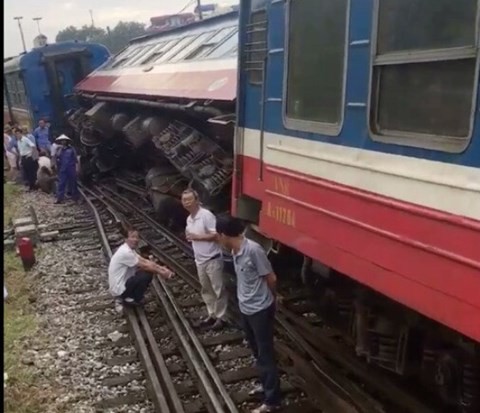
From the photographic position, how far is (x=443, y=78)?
3455 mm

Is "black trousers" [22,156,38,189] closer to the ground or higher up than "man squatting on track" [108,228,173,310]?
closer to the ground

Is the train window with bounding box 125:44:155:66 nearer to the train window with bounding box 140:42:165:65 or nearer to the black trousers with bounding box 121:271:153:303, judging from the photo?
the train window with bounding box 140:42:165:65

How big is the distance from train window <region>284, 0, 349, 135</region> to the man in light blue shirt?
13.4 m

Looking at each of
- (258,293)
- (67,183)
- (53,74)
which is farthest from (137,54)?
(258,293)

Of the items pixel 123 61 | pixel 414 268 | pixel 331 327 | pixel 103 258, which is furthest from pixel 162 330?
pixel 123 61

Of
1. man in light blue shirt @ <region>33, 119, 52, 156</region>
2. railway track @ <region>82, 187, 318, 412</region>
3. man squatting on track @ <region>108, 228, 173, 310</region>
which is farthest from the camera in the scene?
man in light blue shirt @ <region>33, 119, 52, 156</region>

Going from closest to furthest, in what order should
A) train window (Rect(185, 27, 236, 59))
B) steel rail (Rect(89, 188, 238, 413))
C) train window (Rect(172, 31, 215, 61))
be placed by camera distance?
steel rail (Rect(89, 188, 238, 413)) < train window (Rect(185, 27, 236, 59)) < train window (Rect(172, 31, 215, 61))

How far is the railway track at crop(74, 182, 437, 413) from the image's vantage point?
17.0 ft

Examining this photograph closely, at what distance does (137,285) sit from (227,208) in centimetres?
160

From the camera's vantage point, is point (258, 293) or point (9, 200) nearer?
point (258, 293)

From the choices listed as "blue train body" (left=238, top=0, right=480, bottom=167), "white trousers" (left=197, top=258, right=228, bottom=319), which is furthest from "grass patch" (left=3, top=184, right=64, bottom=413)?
"blue train body" (left=238, top=0, right=480, bottom=167)

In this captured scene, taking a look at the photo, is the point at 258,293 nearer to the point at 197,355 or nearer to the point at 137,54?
the point at 197,355

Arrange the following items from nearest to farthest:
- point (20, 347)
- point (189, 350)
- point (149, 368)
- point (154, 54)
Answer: point (149, 368)
point (189, 350)
point (20, 347)
point (154, 54)

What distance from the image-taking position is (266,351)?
5.16 meters
